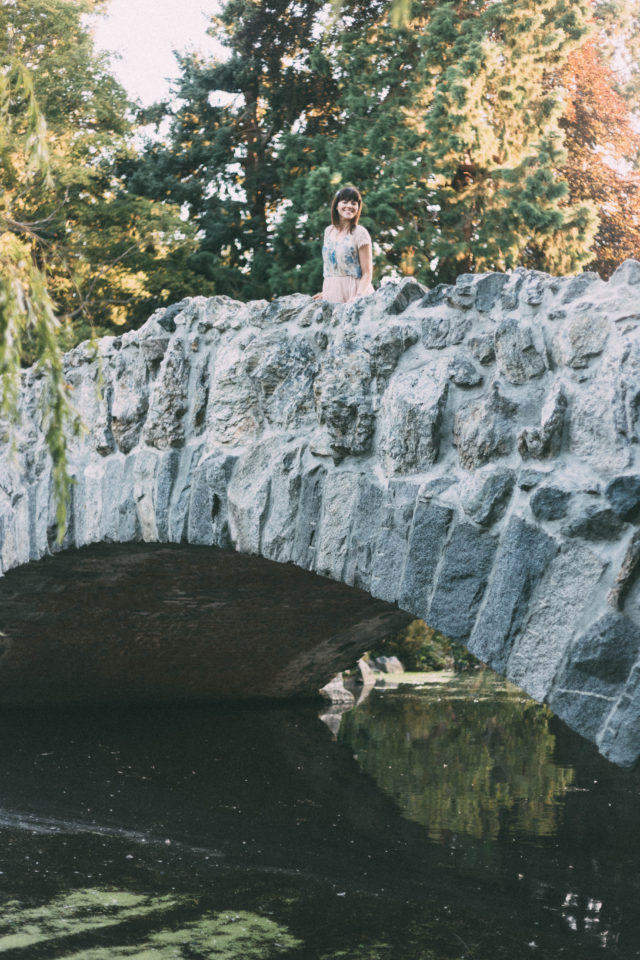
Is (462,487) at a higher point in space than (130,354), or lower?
lower

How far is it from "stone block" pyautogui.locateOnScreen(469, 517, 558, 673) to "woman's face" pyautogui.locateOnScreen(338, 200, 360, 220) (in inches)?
90.9

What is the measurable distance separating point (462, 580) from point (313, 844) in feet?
6.21

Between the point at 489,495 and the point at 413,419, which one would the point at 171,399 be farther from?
Result: the point at 489,495

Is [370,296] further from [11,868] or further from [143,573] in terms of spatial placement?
[143,573]

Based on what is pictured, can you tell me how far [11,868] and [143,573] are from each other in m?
2.50

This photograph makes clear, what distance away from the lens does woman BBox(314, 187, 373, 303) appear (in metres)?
4.69

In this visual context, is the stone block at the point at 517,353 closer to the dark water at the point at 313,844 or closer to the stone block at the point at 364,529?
the stone block at the point at 364,529

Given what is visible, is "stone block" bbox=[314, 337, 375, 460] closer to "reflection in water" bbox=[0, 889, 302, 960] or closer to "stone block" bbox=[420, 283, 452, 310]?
"stone block" bbox=[420, 283, 452, 310]

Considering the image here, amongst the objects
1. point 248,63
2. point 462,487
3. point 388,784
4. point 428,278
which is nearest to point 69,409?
point 462,487

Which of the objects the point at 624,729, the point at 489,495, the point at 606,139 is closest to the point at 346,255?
the point at 489,495

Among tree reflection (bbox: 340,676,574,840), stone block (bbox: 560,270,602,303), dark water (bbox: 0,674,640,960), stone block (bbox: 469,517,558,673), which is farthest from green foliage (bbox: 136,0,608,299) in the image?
stone block (bbox: 469,517,558,673)

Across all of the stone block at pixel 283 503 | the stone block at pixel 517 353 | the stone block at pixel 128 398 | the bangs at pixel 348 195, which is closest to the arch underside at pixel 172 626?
the stone block at pixel 128 398

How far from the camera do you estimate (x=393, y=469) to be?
3.62 metres

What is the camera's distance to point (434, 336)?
11.7 ft
